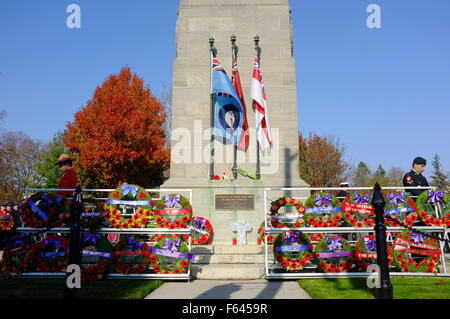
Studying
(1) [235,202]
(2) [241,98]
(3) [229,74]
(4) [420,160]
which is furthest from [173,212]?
(3) [229,74]

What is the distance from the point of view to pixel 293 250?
816 centimetres

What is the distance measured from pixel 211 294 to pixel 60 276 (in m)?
3.61

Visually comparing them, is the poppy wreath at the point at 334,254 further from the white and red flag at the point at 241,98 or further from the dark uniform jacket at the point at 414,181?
the white and red flag at the point at 241,98

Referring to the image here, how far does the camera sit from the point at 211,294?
21.2 feet

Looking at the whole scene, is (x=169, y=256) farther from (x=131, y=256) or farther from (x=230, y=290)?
(x=230, y=290)

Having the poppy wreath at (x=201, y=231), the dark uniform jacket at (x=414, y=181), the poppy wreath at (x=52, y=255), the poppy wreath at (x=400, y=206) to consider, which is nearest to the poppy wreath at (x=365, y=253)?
the poppy wreath at (x=400, y=206)

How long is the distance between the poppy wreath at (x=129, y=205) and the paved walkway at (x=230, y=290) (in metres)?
1.52

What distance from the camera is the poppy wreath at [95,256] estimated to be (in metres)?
7.90

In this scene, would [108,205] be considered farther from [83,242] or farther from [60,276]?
[60,276]

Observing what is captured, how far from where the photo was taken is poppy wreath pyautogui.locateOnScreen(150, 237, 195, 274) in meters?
8.12

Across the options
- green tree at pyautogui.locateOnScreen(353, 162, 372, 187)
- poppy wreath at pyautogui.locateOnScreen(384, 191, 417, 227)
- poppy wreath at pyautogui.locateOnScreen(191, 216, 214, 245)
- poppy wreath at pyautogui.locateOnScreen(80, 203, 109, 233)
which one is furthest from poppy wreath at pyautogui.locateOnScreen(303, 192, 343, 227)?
green tree at pyautogui.locateOnScreen(353, 162, 372, 187)

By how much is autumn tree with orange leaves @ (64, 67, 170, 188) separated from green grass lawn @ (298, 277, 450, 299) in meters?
28.0
